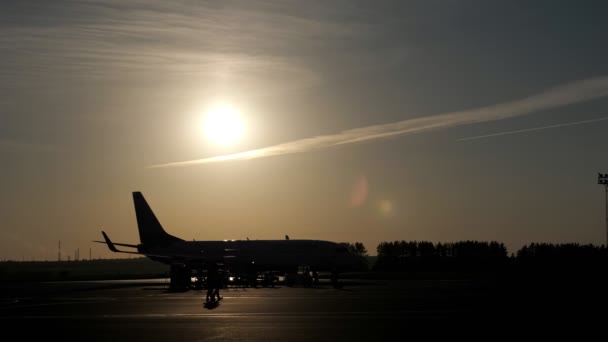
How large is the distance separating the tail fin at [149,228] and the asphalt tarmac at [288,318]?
4181 centimetres

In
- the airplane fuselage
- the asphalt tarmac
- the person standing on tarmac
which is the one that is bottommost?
the asphalt tarmac

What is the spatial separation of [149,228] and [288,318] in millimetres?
59018

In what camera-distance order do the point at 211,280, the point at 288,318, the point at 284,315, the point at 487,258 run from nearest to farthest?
the point at 288,318, the point at 284,315, the point at 211,280, the point at 487,258

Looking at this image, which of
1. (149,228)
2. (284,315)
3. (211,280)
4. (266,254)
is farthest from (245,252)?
(284,315)

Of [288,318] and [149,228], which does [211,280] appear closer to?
[288,318]

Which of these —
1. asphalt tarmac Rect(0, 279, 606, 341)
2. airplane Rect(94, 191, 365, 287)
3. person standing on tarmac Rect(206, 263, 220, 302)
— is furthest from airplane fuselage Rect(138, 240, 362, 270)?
asphalt tarmac Rect(0, 279, 606, 341)

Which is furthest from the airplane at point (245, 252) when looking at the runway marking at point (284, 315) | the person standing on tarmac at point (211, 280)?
the runway marking at point (284, 315)

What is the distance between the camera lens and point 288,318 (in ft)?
95.2

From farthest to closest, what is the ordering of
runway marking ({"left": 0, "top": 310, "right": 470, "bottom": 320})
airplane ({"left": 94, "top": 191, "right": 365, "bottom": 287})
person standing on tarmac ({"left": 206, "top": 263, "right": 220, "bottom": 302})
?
1. airplane ({"left": 94, "top": 191, "right": 365, "bottom": 287})
2. person standing on tarmac ({"left": 206, "top": 263, "right": 220, "bottom": 302})
3. runway marking ({"left": 0, "top": 310, "right": 470, "bottom": 320})

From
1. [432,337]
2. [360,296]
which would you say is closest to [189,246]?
[360,296]

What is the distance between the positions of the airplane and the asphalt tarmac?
24873 millimetres

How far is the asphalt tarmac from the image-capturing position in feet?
77.0

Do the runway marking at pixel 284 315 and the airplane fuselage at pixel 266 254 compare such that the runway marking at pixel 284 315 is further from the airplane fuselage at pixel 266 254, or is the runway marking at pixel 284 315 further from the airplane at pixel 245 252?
the airplane fuselage at pixel 266 254

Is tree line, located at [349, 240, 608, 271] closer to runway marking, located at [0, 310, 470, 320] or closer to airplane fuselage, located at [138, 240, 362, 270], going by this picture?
airplane fuselage, located at [138, 240, 362, 270]
